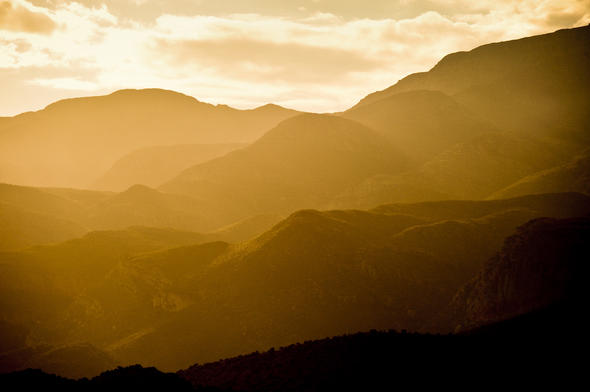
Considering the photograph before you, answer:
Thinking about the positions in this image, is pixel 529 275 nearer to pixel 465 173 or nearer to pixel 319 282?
pixel 319 282

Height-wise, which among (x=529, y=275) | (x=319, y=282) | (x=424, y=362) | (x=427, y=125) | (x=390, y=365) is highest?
(x=427, y=125)

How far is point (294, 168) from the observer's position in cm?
14962

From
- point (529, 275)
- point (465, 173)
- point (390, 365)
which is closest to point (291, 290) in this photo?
point (529, 275)

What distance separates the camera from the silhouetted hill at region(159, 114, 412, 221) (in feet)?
443

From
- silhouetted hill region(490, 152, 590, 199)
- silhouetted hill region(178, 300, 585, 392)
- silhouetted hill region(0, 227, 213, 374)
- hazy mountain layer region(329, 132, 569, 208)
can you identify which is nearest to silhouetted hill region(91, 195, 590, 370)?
silhouetted hill region(0, 227, 213, 374)

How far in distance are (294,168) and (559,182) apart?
77.2 meters

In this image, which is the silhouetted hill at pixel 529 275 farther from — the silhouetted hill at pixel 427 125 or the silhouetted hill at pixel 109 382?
the silhouetted hill at pixel 427 125

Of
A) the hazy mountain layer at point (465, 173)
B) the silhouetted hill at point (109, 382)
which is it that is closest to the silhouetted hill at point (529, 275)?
the silhouetted hill at point (109, 382)

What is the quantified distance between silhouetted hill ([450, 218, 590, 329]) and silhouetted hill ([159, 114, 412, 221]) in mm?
79229

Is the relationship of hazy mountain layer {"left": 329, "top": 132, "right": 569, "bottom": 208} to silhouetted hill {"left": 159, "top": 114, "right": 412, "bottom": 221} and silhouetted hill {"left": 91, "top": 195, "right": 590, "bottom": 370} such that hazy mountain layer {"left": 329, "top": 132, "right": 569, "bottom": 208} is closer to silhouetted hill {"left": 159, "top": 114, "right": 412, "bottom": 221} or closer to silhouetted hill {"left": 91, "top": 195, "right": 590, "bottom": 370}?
silhouetted hill {"left": 159, "top": 114, "right": 412, "bottom": 221}

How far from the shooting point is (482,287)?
5116 centimetres

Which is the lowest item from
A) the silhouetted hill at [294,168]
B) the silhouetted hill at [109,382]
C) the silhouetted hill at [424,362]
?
the silhouetted hill at [424,362]

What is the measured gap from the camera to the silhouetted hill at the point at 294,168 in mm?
135000

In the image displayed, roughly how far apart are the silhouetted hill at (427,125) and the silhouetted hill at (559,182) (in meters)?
51.3
